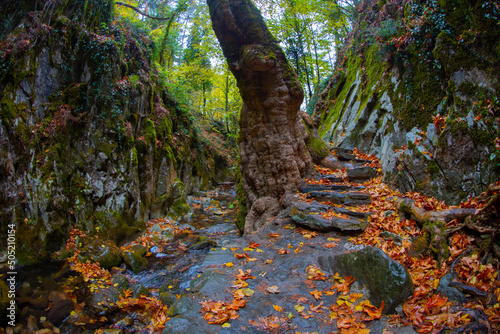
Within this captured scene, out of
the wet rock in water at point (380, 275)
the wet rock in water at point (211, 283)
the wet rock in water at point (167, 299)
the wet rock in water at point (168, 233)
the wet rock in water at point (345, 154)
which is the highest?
the wet rock in water at point (345, 154)

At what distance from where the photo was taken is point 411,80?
237 inches

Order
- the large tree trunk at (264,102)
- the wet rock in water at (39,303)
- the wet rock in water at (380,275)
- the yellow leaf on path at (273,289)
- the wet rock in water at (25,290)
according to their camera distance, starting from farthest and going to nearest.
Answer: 1. the large tree trunk at (264,102)
2. the wet rock in water at (25,290)
3. the wet rock in water at (39,303)
4. the yellow leaf on path at (273,289)
5. the wet rock in water at (380,275)

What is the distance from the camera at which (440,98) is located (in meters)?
4.98

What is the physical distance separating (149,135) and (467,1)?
993 cm

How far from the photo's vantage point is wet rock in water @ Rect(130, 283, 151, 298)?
4807mm

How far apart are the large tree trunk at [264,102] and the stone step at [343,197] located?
0.93 metres

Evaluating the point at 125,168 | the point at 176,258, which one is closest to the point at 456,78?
the point at 176,258

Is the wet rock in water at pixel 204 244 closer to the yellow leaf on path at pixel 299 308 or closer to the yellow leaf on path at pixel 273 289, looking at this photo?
the yellow leaf on path at pixel 273 289

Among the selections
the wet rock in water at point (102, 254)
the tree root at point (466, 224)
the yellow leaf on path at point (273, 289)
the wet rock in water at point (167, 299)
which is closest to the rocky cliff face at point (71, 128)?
the wet rock in water at point (102, 254)

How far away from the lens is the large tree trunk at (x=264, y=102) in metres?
7.06

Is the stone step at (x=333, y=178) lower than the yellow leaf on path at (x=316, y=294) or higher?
higher

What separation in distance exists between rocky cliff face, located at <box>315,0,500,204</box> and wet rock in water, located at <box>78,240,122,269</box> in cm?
696

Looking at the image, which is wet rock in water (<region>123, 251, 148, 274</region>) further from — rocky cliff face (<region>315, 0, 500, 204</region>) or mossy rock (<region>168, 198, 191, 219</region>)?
rocky cliff face (<region>315, 0, 500, 204</region>)

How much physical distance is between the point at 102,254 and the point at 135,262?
82 cm
